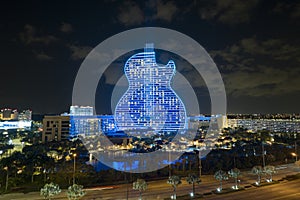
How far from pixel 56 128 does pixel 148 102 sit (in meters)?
12.8

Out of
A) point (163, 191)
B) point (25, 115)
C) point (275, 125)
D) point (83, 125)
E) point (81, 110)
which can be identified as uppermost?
point (25, 115)

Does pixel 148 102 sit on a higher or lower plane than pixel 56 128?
higher

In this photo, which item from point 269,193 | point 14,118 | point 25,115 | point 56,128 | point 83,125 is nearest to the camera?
point 269,193

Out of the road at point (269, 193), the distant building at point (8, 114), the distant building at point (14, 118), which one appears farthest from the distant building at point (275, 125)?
the distant building at point (8, 114)

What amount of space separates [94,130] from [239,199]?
25.9m

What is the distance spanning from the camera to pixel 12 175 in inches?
349

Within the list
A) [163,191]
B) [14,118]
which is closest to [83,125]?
[163,191]

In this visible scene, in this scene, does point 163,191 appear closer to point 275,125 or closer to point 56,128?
point 56,128

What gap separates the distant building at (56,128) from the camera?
23.6m

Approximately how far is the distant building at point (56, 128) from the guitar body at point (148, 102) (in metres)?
8.72

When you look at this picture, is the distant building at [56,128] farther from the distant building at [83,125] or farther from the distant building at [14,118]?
the distant building at [14,118]

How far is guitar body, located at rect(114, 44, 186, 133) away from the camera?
31.4 meters

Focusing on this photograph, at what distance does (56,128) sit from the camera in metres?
24.0

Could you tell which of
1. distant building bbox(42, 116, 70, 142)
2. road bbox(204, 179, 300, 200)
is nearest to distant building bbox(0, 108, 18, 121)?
distant building bbox(42, 116, 70, 142)
